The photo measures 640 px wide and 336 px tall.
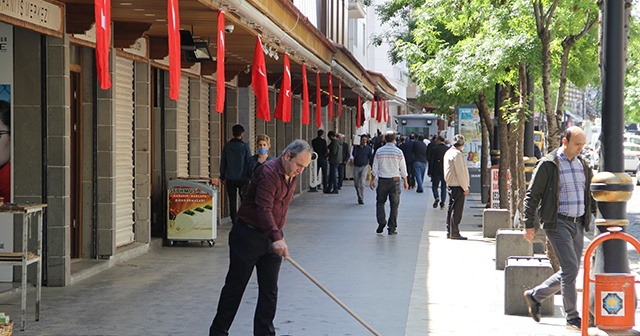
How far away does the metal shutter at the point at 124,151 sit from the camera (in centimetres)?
1400

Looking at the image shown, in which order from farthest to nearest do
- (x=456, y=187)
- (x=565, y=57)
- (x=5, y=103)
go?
(x=456, y=187)
(x=565, y=57)
(x=5, y=103)

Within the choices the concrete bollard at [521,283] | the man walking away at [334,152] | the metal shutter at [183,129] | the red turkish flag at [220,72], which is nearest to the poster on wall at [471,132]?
the man walking away at [334,152]

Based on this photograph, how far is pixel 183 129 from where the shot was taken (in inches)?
698

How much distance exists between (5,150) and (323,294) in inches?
142

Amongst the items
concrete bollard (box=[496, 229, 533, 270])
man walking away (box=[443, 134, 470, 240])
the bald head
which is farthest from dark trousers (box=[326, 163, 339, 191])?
the bald head

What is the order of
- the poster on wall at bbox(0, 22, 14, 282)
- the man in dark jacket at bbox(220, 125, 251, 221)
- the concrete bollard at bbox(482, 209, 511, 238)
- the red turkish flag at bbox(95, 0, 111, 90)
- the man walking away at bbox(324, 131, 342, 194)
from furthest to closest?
the man walking away at bbox(324, 131, 342, 194) → the concrete bollard at bbox(482, 209, 511, 238) → the man in dark jacket at bbox(220, 125, 251, 221) → the poster on wall at bbox(0, 22, 14, 282) → the red turkish flag at bbox(95, 0, 111, 90)

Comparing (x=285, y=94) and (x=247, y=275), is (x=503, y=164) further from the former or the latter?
(x=247, y=275)

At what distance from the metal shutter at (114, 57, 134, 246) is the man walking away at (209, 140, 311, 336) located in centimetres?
596

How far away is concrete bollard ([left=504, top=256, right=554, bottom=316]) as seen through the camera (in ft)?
32.9

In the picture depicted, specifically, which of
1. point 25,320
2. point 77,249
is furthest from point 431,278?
point 25,320

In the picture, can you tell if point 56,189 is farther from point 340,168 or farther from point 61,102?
point 340,168

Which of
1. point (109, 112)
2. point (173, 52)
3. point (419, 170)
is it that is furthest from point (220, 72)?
point (419, 170)

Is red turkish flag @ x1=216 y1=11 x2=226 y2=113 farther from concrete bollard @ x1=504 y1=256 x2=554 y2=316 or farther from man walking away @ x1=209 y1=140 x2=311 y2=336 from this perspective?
concrete bollard @ x1=504 y1=256 x2=554 y2=316

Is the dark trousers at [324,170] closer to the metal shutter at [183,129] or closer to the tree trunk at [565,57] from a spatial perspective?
the metal shutter at [183,129]
